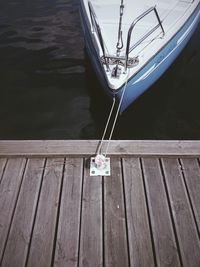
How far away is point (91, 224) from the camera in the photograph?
243 centimetres

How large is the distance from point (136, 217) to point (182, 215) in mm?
407

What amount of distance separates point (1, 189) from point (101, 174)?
955 millimetres

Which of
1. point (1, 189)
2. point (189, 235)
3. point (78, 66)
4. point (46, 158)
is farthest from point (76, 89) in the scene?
point (189, 235)

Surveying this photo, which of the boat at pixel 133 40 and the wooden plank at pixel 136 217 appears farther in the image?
the boat at pixel 133 40

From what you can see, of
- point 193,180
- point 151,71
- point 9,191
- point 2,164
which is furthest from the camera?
point 151,71

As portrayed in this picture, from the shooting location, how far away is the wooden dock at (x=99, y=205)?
Answer: 7.32ft

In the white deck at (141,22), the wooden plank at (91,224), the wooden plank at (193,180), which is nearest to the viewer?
the wooden plank at (91,224)

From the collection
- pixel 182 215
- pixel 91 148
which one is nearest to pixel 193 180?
pixel 182 215

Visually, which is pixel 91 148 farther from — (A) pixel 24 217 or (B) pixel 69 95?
(B) pixel 69 95

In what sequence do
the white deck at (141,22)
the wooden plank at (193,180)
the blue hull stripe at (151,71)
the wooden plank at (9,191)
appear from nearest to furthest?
the wooden plank at (9,191) < the wooden plank at (193,180) < the blue hull stripe at (151,71) < the white deck at (141,22)

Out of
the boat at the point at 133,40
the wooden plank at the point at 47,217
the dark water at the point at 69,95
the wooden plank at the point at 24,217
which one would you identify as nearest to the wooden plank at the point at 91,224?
the wooden plank at the point at 47,217

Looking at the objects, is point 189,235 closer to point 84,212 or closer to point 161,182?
point 161,182

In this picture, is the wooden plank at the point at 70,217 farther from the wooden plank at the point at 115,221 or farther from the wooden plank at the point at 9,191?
the wooden plank at the point at 9,191

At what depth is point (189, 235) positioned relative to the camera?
2377 millimetres
